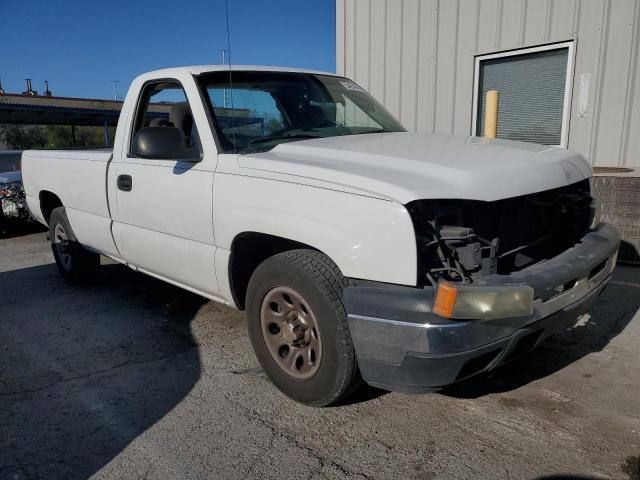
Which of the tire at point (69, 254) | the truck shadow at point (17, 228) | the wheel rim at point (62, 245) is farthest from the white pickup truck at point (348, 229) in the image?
the truck shadow at point (17, 228)

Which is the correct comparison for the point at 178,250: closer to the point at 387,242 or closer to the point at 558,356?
the point at 387,242

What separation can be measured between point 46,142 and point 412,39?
38.5 metres

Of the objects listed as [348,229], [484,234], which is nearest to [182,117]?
[348,229]

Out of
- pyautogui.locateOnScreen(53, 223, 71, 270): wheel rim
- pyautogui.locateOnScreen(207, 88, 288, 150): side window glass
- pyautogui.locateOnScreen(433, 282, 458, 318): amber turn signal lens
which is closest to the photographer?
pyautogui.locateOnScreen(433, 282, 458, 318): amber turn signal lens

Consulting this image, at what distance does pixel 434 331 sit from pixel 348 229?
59 centimetres

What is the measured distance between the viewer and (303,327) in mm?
2760

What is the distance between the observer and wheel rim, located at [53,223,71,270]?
5.31 metres

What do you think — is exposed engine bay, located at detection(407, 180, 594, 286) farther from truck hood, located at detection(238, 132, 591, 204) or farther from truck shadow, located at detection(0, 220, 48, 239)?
truck shadow, located at detection(0, 220, 48, 239)

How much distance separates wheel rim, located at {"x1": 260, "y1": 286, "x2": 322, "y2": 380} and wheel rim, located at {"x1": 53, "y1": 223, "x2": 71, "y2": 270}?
3.24 meters

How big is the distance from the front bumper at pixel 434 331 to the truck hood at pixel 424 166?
41 cm

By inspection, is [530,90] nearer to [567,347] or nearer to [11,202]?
[567,347]

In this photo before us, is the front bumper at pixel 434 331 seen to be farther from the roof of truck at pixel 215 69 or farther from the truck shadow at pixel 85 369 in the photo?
the roof of truck at pixel 215 69

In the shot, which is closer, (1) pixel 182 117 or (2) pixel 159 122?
(1) pixel 182 117

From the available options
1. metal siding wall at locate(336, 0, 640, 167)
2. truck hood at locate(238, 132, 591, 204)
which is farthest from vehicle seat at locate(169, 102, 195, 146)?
metal siding wall at locate(336, 0, 640, 167)
